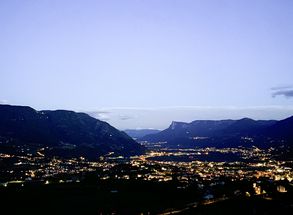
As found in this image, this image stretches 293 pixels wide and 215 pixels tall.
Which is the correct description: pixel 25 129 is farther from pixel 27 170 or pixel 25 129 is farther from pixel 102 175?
pixel 102 175

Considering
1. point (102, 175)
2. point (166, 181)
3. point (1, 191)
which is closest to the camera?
point (1, 191)

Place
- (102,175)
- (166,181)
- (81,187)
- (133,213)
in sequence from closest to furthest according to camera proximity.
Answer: (133,213), (81,187), (166,181), (102,175)

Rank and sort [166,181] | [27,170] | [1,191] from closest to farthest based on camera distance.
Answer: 1. [1,191]
2. [166,181]
3. [27,170]

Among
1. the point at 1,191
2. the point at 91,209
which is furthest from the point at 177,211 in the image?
A: the point at 1,191

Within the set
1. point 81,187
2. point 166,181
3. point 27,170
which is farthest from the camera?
point 27,170

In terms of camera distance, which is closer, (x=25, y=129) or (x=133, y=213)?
(x=133, y=213)

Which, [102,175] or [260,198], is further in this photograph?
[102,175]

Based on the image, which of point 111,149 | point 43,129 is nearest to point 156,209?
point 111,149

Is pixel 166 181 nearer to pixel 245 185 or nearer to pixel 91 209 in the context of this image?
pixel 245 185
